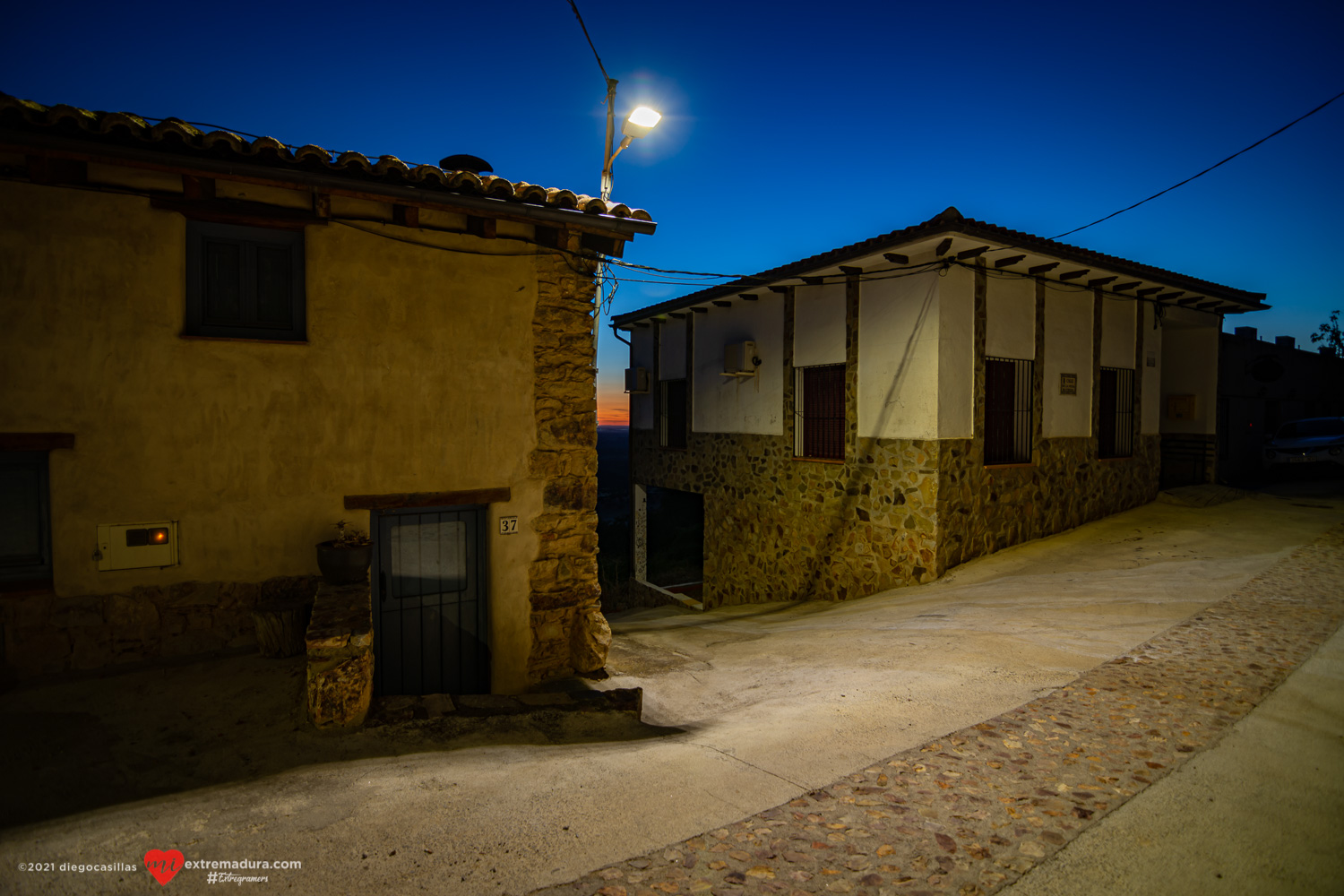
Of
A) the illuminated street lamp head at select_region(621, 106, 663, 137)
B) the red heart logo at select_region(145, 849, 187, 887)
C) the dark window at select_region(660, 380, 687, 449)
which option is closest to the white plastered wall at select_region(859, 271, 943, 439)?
the illuminated street lamp head at select_region(621, 106, 663, 137)

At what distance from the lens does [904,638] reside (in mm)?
6617

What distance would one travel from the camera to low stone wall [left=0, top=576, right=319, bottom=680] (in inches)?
186

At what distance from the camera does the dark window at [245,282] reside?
16.9 feet

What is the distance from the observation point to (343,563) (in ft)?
17.0

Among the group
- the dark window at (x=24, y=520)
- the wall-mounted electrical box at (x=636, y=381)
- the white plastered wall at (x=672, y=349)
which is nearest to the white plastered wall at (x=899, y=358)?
the white plastered wall at (x=672, y=349)

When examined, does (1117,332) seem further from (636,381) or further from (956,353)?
(636,381)

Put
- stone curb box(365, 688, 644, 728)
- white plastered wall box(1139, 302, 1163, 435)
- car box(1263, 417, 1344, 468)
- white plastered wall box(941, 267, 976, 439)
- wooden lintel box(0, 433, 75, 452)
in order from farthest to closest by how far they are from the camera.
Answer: car box(1263, 417, 1344, 468) < white plastered wall box(1139, 302, 1163, 435) < white plastered wall box(941, 267, 976, 439) < wooden lintel box(0, 433, 75, 452) < stone curb box(365, 688, 644, 728)

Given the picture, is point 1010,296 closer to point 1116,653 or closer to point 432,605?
point 1116,653

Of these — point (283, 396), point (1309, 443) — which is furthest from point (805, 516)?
point (1309, 443)

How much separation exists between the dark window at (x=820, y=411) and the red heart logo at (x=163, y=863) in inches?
383

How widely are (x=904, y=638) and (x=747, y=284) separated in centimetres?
740

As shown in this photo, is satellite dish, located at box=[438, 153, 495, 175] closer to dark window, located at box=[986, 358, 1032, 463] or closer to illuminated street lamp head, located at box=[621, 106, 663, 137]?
illuminated street lamp head, located at box=[621, 106, 663, 137]

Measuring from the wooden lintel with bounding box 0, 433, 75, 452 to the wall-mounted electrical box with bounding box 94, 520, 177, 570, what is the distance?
2.21 feet

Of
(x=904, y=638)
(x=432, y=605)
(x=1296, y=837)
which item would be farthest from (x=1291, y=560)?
(x=432, y=605)
